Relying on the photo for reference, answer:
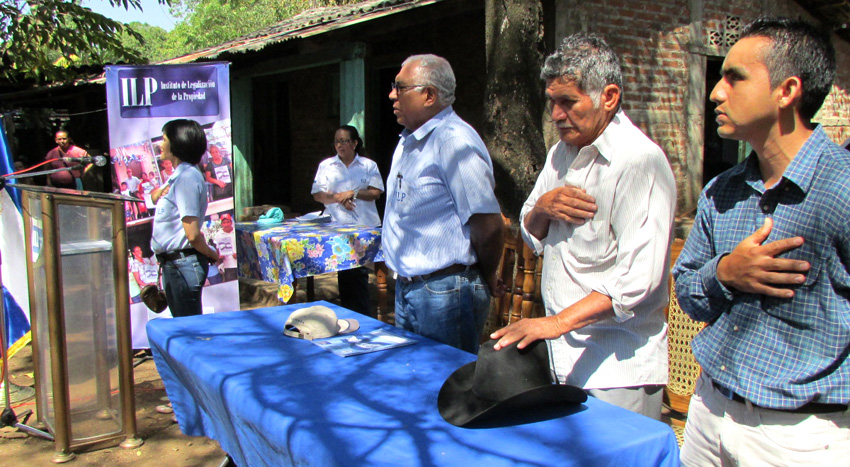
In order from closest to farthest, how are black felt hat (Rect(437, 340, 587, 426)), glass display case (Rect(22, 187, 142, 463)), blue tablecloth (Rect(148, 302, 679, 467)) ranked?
blue tablecloth (Rect(148, 302, 679, 467)) → black felt hat (Rect(437, 340, 587, 426)) → glass display case (Rect(22, 187, 142, 463))

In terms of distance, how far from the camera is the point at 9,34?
250 inches

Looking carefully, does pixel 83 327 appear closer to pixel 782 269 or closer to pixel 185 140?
pixel 185 140

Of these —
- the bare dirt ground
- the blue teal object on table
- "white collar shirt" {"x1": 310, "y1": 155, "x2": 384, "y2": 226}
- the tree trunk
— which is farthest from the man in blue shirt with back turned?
the blue teal object on table

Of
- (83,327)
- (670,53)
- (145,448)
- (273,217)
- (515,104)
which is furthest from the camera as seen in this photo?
(670,53)

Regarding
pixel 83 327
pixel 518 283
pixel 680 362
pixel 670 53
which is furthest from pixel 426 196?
pixel 670 53

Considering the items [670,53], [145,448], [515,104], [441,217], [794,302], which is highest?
[670,53]

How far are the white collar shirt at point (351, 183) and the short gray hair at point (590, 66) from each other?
3.85 metres

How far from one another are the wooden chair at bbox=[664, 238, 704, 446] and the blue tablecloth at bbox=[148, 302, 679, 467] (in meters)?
1.27

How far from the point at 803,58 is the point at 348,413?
1.35 meters

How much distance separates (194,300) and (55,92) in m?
8.45

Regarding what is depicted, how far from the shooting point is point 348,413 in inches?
69.1

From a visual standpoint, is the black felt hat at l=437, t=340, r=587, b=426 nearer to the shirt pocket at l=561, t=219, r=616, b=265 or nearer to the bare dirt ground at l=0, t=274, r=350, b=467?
the shirt pocket at l=561, t=219, r=616, b=265

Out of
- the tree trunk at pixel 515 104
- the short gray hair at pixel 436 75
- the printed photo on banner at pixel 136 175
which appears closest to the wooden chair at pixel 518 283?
the tree trunk at pixel 515 104

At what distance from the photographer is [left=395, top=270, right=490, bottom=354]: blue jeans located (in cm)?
265
